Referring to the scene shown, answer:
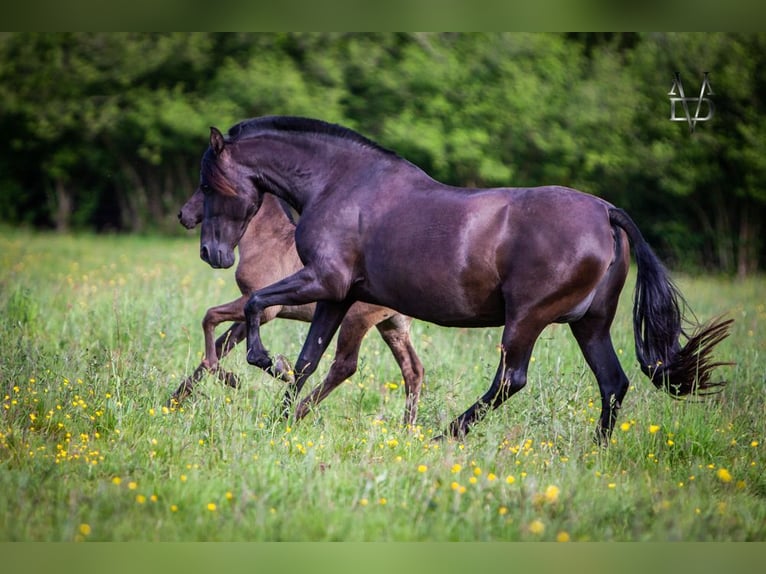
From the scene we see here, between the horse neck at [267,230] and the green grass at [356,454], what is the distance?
3.06 feet

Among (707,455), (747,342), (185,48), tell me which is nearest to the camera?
(707,455)

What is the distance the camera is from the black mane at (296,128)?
6.48 metres

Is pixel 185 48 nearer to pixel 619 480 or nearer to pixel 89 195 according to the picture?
pixel 89 195

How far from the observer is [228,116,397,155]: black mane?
21.2ft

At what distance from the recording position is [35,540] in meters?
4.34

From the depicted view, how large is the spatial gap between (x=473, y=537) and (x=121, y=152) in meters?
19.7

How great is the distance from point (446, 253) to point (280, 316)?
2.11 metres

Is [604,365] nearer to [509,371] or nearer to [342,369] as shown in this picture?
[509,371]

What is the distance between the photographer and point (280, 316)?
7559mm

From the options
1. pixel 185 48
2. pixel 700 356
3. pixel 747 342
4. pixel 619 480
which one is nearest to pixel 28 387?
pixel 619 480

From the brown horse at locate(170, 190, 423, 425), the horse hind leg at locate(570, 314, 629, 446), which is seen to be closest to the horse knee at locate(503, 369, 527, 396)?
the horse hind leg at locate(570, 314, 629, 446)

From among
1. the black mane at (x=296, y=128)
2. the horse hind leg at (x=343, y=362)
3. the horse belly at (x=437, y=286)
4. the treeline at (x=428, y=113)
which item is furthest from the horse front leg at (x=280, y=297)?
the treeline at (x=428, y=113)

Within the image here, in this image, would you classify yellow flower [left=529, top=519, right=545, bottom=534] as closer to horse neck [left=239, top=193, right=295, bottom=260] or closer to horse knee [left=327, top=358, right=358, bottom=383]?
horse knee [left=327, top=358, right=358, bottom=383]

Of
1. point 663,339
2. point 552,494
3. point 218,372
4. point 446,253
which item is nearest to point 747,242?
point 663,339
